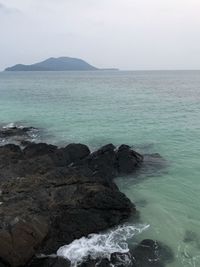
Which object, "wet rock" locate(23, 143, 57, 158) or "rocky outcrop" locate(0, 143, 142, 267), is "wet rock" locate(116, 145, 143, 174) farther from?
"wet rock" locate(23, 143, 57, 158)

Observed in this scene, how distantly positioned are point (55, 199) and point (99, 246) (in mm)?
3623

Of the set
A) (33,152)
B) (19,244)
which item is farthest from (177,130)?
(19,244)

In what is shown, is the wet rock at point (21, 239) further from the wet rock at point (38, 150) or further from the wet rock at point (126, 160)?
the wet rock at point (38, 150)

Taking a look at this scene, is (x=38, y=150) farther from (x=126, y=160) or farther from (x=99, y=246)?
(x=99, y=246)

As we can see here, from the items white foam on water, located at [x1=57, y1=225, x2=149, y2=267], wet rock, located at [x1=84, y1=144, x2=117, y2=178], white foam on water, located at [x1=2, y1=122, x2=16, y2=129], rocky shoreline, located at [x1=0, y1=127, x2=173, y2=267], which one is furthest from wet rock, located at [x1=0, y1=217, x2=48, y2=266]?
white foam on water, located at [x1=2, y1=122, x2=16, y2=129]

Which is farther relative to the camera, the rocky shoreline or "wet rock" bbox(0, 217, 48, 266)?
the rocky shoreline

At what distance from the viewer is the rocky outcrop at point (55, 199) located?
51.7ft

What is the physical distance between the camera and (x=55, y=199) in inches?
754

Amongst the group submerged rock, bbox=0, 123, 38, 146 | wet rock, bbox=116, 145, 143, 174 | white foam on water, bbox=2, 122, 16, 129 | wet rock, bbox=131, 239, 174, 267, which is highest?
wet rock, bbox=116, 145, 143, 174

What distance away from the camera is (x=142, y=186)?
2355cm

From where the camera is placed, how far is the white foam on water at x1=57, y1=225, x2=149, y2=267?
15945 millimetres

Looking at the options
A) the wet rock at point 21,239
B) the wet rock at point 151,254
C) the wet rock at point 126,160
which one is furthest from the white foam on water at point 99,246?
the wet rock at point 126,160

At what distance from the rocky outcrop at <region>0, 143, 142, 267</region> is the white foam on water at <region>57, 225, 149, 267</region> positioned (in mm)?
369

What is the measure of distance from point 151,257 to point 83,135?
73.0 feet
